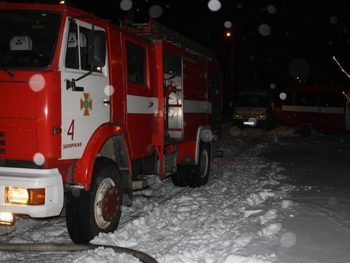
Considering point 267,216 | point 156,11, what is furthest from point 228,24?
point 267,216

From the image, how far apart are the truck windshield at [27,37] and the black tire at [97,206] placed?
1.52 metres

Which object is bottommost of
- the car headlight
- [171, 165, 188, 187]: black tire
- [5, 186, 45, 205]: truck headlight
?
[171, 165, 188, 187]: black tire

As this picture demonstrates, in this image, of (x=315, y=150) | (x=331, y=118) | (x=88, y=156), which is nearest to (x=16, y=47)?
(x=88, y=156)

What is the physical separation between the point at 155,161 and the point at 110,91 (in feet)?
6.70

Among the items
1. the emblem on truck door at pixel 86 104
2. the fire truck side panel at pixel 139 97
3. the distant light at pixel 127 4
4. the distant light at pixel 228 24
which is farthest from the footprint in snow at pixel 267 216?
the distant light at pixel 228 24

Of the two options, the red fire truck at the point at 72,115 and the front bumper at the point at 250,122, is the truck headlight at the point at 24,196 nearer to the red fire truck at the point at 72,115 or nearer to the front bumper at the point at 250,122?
the red fire truck at the point at 72,115

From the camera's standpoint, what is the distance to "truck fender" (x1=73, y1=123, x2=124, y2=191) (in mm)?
4871

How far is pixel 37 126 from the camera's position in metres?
4.44

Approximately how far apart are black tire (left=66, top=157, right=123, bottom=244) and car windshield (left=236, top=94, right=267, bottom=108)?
20.7 metres

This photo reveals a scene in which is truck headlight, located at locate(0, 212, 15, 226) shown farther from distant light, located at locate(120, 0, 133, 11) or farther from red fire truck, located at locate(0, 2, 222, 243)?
distant light, located at locate(120, 0, 133, 11)

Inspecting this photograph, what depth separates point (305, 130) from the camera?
21.5 meters

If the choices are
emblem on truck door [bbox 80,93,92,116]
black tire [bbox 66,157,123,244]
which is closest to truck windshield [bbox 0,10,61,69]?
emblem on truck door [bbox 80,93,92,116]

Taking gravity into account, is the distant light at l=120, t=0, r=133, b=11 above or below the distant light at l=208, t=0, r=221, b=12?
below

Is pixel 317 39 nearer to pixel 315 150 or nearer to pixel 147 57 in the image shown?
pixel 315 150
